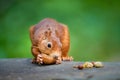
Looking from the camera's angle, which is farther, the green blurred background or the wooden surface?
the green blurred background

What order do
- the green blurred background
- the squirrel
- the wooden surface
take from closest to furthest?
the wooden surface → the squirrel → the green blurred background

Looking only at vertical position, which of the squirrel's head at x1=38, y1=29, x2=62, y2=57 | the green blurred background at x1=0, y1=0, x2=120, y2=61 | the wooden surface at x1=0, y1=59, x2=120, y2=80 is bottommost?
the wooden surface at x1=0, y1=59, x2=120, y2=80

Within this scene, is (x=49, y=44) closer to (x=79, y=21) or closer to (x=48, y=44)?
(x=48, y=44)

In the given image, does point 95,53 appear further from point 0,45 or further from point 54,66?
point 54,66

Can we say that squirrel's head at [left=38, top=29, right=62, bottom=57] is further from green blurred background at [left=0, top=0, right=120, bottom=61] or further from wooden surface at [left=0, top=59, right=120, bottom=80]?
green blurred background at [left=0, top=0, right=120, bottom=61]

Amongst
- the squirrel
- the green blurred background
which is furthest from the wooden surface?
the green blurred background

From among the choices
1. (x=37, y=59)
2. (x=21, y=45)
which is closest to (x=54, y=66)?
(x=37, y=59)
